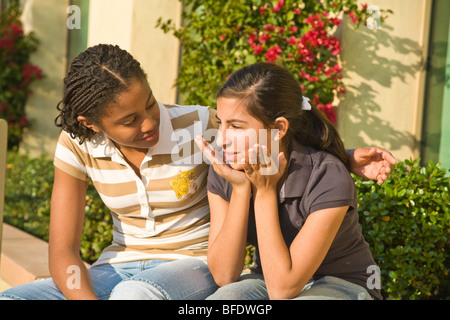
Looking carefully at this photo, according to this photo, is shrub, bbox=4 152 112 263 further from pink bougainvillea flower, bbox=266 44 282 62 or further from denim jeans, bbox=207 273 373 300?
denim jeans, bbox=207 273 373 300

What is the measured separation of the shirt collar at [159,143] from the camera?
8.20 feet

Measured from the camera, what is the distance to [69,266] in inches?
91.4

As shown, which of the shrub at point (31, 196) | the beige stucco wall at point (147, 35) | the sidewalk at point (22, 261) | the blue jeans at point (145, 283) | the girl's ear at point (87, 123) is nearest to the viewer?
the blue jeans at point (145, 283)

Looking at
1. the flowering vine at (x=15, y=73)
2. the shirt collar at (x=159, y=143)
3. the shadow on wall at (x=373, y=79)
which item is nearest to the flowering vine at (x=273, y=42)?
the shadow on wall at (x=373, y=79)

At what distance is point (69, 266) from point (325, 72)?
105 inches

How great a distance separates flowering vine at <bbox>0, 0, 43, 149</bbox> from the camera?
844cm

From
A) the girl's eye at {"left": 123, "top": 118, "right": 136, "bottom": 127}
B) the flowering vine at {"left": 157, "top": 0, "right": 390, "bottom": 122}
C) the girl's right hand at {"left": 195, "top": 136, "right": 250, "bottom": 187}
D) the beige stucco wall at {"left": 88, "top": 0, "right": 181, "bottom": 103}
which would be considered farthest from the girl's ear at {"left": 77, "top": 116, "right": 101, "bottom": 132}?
the beige stucco wall at {"left": 88, "top": 0, "right": 181, "bottom": 103}

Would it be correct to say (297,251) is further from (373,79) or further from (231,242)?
(373,79)

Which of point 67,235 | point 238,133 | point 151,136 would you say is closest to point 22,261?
point 67,235

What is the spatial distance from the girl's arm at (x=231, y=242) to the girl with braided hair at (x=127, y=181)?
0.34ft

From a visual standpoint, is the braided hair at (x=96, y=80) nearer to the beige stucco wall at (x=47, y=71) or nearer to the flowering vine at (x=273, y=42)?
the flowering vine at (x=273, y=42)

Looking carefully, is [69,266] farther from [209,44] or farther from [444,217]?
[209,44]

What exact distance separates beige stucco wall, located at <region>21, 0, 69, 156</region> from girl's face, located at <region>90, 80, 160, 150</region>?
6.43m

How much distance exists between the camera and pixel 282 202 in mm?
2262
